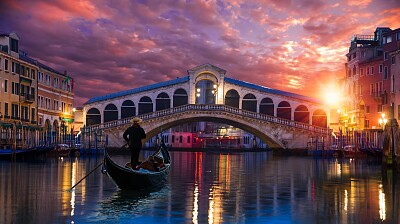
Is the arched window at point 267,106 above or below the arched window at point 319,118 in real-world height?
above

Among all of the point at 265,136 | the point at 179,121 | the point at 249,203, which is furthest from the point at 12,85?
the point at 249,203

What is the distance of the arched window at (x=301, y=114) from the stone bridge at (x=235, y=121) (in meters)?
3.45

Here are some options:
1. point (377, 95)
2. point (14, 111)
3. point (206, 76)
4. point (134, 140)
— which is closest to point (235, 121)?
point (206, 76)

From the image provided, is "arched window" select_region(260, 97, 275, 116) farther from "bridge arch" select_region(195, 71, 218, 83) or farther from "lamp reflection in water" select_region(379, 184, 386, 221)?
Answer: "lamp reflection in water" select_region(379, 184, 386, 221)

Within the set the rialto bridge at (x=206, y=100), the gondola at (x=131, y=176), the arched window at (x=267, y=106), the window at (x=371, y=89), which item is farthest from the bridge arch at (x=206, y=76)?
the gondola at (x=131, y=176)

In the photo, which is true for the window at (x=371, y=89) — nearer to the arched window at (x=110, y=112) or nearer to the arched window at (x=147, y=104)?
the arched window at (x=147, y=104)

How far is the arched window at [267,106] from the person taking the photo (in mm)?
47125

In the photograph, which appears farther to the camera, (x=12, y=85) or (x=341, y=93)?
(x=341, y=93)

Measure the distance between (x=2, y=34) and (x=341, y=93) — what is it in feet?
95.5

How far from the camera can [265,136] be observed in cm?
4400

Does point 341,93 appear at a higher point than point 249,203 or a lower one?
higher

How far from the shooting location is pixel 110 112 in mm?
47750

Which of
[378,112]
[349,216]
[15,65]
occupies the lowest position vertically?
[349,216]

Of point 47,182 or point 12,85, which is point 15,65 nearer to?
point 12,85
